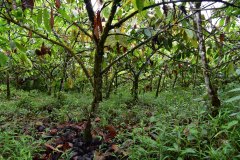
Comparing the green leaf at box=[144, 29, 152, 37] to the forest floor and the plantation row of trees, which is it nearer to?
the plantation row of trees

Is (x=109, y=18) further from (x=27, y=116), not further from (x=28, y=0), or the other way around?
(x=27, y=116)

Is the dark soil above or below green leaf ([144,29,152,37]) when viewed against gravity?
below

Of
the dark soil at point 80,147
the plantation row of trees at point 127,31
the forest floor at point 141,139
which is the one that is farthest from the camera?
the dark soil at point 80,147

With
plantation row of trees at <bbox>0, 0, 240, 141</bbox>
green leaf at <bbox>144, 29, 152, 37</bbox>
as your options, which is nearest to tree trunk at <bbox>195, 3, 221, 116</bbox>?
plantation row of trees at <bbox>0, 0, 240, 141</bbox>

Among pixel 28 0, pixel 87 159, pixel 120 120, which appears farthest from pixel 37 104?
pixel 28 0

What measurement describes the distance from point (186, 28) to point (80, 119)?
8.84ft

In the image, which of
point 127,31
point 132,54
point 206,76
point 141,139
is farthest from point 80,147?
point 206,76

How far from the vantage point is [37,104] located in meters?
5.49

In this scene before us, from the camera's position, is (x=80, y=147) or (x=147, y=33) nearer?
(x=147, y=33)

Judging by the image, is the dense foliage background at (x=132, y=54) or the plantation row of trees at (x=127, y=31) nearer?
the plantation row of trees at (x=127, y=31)

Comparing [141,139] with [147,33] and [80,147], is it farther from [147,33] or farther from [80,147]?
[147,33]

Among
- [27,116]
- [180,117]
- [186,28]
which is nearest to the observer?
[186,28]

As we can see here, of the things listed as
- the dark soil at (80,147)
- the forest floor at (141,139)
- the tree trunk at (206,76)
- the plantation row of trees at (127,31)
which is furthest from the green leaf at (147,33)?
the dark soil at (80,147)

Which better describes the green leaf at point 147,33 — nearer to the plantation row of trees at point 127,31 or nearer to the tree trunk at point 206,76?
the plantation row of trees at point 127,31
